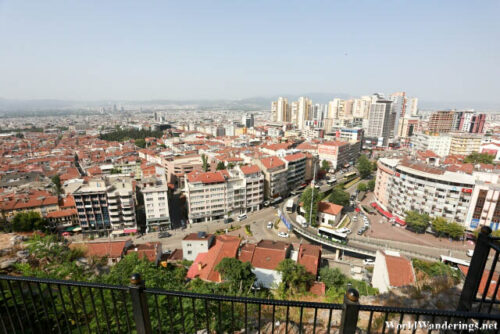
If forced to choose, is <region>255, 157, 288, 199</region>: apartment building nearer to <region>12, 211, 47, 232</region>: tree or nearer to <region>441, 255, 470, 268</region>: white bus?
<region>441, 255, 470, 268</region>: white bus

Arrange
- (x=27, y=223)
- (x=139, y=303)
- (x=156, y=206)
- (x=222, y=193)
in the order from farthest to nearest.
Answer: (x=222, y=193) → (x=156, y=206) → (x=27, y=223) → (x=139, y=303)

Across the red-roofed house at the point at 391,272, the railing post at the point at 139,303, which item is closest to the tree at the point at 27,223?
the railing post at the point at 139,303

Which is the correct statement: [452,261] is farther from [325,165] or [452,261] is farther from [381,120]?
[381,120]

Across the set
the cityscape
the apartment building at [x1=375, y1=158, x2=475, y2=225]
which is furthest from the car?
the apartment building at [x1=375, y1=158, x2=475, y2=225]

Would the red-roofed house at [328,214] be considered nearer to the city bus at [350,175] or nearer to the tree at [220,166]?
the tree at [220,166]

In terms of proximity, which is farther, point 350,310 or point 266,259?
Answer: point 266,259

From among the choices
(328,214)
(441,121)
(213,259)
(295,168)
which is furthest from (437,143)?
(213,259)

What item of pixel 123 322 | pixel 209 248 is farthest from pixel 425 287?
pixel 209 248
